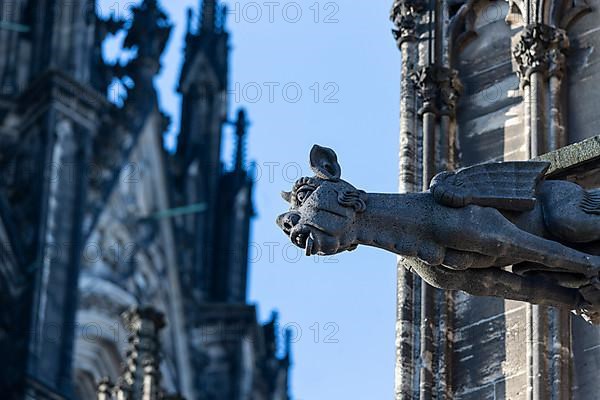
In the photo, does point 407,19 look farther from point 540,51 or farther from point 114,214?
point 114,214

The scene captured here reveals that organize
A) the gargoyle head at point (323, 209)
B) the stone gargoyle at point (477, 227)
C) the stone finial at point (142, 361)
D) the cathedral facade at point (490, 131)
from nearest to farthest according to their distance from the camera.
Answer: the gargoyle head at point (323, 209) < the stone gargoyle at point (477, 227) < the cathedral facade at point (490, 131) < the stone finial at point (142, 361)

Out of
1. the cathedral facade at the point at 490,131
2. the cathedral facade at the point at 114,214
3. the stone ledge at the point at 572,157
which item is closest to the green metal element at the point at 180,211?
the cathedral facade at the point at 114,214

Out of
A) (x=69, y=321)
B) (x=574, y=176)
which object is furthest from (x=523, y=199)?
(x=69, y=321)

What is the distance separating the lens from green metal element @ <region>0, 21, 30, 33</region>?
52312 mm

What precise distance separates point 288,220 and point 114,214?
4126 cm

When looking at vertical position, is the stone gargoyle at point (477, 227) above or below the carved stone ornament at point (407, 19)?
below

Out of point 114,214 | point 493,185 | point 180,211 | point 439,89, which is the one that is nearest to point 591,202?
point 493,185

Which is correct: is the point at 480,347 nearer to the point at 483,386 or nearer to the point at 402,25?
the point at 483,386

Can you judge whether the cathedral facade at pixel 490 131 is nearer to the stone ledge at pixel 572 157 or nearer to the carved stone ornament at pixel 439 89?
the carved stone ornament at pixel 439 89

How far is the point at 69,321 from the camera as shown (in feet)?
153

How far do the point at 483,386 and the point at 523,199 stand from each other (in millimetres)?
3495

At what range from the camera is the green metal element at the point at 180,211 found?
174 feet

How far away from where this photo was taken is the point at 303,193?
1055 cm

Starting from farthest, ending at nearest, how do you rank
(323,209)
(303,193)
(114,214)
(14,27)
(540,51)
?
(14,27) < (114,214) < (540,51) < (303,193) < (323,209)
